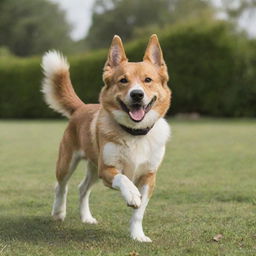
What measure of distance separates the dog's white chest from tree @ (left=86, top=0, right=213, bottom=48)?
60457 mm

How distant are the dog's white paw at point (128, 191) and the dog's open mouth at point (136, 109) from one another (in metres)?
0.55

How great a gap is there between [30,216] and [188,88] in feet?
68.2

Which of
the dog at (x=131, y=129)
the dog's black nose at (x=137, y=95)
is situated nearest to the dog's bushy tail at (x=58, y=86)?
the dog at (x=131, y=129)

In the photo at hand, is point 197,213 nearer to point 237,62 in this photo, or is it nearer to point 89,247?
point 89,247

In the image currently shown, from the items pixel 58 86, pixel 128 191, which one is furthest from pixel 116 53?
pixel 128 191

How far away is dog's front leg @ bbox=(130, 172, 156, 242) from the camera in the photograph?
4.70 m

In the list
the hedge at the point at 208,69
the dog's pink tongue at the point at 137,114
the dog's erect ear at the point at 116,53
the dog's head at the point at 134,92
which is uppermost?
Result: the dog's erect ear at the point at 116,53

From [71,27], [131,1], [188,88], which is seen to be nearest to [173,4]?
[131,1]

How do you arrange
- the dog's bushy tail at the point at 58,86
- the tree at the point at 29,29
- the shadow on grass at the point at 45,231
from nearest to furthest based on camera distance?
the shadow on grass at the point at 45,231, the dog's bushy tail at the point at 58,86, the tree at the point at 29,29

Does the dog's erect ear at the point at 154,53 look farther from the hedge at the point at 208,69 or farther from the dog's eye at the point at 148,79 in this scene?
the hedge at the point at 208,69

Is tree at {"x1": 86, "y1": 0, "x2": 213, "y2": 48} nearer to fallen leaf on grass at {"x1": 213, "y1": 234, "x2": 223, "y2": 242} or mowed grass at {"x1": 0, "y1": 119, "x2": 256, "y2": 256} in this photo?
mowed grass at {"x1": 0, "y1": 119, "x2": 256, "y2": 256}

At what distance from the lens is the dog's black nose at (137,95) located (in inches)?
189

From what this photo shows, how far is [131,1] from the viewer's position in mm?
66250

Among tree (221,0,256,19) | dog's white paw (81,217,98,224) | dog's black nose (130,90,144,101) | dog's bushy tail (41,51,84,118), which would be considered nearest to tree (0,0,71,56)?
tree (221,0,256,19)
